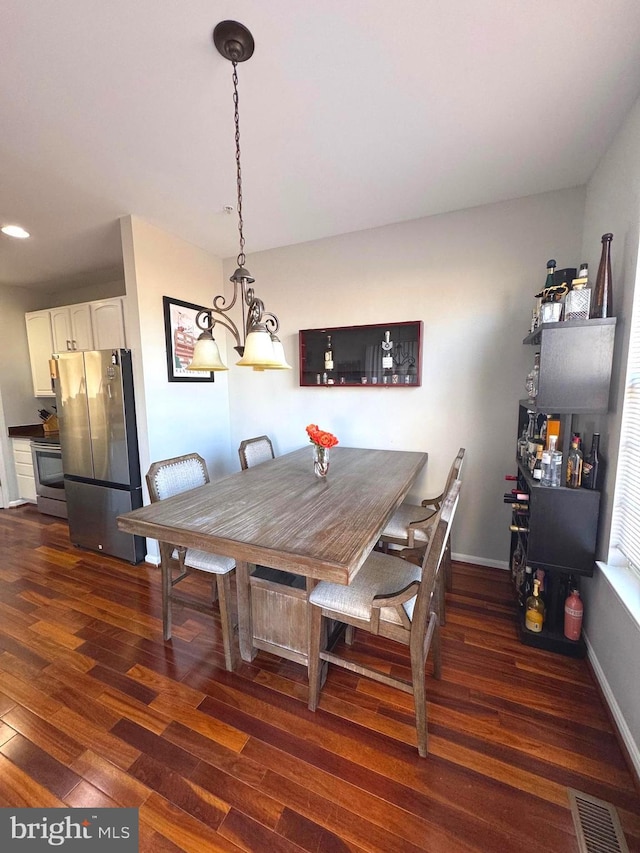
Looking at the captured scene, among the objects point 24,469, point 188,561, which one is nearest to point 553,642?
point 188,561

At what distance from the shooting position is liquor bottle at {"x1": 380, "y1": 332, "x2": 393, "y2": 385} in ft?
8.69

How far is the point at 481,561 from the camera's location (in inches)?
101

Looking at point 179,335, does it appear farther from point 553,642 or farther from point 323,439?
point 553,642

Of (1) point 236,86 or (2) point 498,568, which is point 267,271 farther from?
(2) point 498,568

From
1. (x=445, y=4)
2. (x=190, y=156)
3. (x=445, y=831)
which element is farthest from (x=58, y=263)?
(x=445, y=831)

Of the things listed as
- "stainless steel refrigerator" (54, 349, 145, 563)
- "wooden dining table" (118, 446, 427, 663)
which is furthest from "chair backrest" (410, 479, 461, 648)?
"stainless steel refrigerator" (54, 349, 145, 563)

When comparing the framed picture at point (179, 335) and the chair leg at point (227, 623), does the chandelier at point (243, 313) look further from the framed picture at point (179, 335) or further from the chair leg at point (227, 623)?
Result: the framed picture at point (179, 335)

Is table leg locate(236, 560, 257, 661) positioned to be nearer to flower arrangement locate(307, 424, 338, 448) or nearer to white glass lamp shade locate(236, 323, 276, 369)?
flower arrangement locate(307, 424, 338, 448)

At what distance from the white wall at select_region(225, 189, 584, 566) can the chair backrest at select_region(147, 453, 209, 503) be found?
4.01 ft

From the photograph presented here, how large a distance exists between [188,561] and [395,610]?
106cm

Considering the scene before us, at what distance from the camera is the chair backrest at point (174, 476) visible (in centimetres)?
174

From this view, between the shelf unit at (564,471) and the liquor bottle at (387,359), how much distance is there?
1090mm

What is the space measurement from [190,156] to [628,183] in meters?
2.13

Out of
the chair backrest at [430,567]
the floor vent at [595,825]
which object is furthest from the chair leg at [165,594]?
the floor vent at [595,825]
